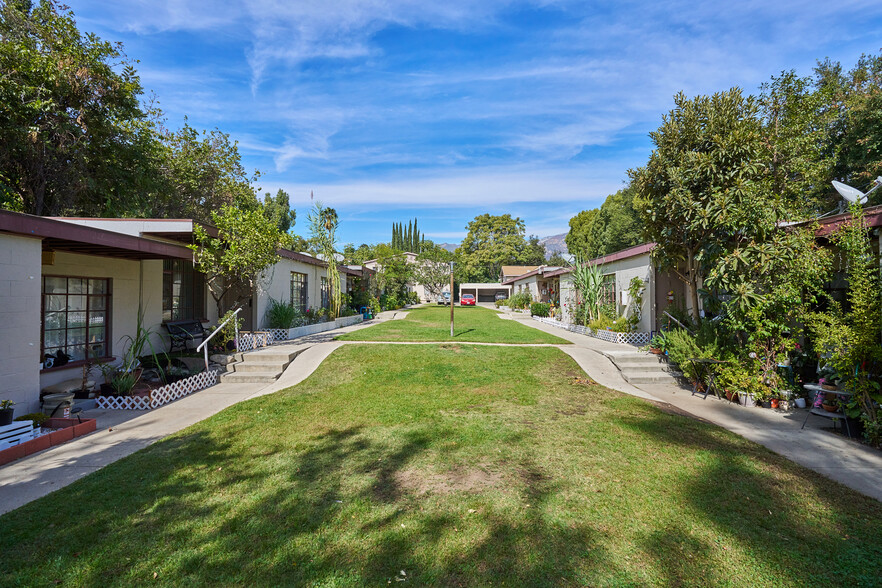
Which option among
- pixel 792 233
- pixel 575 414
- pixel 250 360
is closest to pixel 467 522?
pixel 575 414

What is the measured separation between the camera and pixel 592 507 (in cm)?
342

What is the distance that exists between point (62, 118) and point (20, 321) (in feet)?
34.9

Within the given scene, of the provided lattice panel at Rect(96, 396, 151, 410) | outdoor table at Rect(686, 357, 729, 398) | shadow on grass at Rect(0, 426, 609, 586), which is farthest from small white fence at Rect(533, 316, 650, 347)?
lattice panel at Rect(96, 396, 151, 410)

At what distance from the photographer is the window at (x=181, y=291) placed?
33.0 ft

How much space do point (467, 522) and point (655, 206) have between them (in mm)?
7167

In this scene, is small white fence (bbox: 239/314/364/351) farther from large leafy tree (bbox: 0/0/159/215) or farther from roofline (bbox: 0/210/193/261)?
large leafy tree (bbox: 0/0/159/215)

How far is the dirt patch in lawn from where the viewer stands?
3748mm

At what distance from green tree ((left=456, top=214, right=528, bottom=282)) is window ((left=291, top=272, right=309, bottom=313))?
133 ft

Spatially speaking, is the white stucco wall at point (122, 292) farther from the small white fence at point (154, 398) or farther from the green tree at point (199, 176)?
the green tree at point (199, 176)

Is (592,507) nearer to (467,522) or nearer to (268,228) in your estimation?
(467,522)

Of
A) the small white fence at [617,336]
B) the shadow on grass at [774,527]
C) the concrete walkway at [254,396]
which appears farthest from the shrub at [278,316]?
the shadow on grass at [774,527]

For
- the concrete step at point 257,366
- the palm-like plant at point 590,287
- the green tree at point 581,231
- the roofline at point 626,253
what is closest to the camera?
the concrete step at point 257,366

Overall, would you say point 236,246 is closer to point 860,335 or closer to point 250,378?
point 250,378

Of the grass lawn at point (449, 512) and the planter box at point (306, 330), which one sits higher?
the planter box at point (306, 330)
